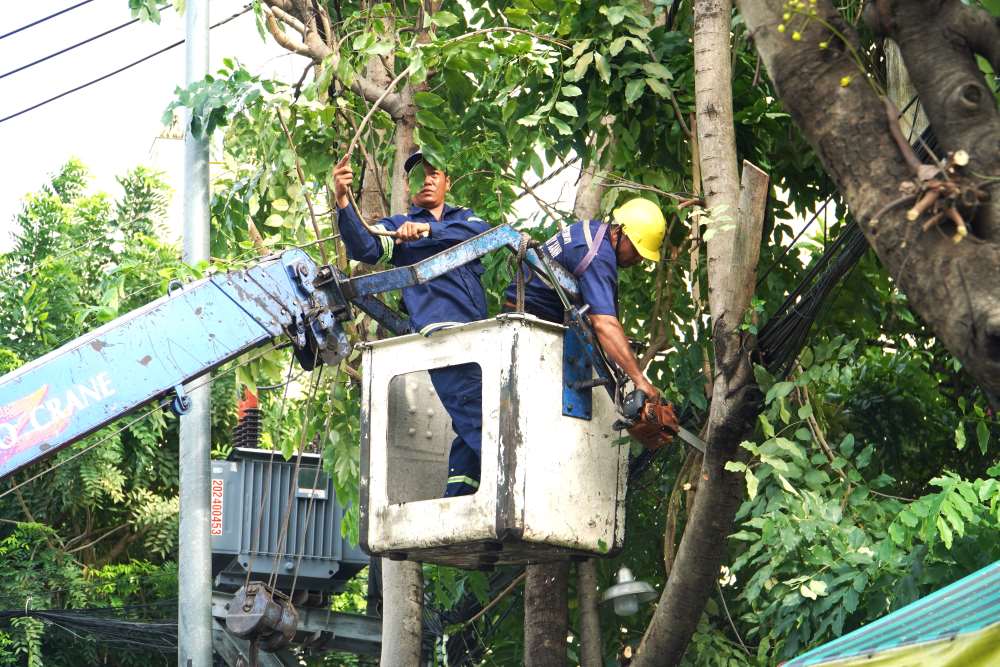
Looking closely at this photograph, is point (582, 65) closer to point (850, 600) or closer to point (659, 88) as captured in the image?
point (659, 88)

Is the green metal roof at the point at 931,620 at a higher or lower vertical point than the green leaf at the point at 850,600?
lower

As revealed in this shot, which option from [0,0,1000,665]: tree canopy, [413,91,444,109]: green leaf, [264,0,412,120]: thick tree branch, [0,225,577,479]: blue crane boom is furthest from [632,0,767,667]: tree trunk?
[264,0,412,120]: thick tree branch

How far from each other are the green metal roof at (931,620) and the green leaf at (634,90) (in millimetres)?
3064

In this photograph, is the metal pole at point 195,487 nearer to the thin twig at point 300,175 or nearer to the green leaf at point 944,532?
the thin twig at point 300,175

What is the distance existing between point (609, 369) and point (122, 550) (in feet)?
22.9

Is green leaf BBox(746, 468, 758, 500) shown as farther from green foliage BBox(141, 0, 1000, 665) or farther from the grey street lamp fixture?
the grey street lamp fixture

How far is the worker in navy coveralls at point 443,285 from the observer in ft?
19.4

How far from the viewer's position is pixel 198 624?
7.90 meters

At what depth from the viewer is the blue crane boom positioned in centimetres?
523

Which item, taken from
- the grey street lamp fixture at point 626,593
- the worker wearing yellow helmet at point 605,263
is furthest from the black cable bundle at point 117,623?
A: the worker wearing yellow helmet at point 605,263

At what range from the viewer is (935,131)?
4242 millimetres

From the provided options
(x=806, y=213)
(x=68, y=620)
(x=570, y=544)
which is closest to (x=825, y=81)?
(x=570, y=544)

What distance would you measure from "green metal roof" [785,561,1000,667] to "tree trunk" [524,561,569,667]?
10.5 feet

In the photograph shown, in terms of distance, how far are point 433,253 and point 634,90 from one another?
3.75 ft
